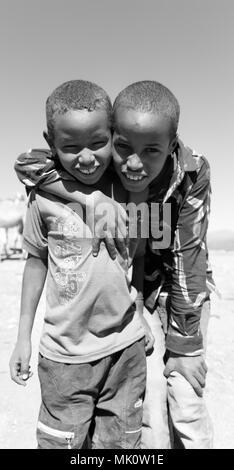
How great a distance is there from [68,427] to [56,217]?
2.80ft

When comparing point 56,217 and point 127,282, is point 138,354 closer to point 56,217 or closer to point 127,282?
point 127,282

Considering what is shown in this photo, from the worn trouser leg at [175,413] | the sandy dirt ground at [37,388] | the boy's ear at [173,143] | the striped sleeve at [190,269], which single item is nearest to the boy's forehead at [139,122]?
the boy's ear at [173,143]

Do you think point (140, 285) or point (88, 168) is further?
point (140, 285)

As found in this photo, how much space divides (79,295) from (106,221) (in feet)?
1.06

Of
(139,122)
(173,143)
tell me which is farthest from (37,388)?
(139,122)

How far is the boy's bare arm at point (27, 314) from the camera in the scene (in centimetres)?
193

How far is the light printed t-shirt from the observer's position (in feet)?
5.84

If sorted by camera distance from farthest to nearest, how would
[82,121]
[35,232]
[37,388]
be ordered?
[37,388] → [35,232] → [82,121]

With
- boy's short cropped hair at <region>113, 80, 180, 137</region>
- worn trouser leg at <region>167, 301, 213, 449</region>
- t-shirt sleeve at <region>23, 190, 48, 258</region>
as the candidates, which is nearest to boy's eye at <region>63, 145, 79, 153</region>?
boy's short cropped hair at <region>113, 80, 180, 137</region>

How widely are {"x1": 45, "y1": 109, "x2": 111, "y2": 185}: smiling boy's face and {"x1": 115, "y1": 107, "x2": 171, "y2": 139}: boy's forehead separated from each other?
0.07 metres

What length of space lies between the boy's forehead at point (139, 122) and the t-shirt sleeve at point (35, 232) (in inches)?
20.4

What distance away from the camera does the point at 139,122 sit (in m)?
1.58

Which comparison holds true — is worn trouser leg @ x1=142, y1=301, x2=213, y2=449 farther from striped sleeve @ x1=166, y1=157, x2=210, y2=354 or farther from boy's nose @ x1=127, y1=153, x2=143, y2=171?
boy's nose @ x1=127, y1=153, x2=143, y2=171

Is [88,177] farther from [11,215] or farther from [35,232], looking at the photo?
[11,215]
